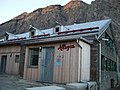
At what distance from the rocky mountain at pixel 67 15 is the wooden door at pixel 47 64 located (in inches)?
1308

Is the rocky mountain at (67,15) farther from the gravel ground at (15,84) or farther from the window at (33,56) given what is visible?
the gravel ground at (15,84)

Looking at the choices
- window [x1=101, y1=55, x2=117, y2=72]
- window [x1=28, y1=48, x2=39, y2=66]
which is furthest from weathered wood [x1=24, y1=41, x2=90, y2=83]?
window [x1=101, y1=55, x2=117, y2=72]

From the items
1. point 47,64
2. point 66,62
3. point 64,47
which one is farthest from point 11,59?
point 66,62

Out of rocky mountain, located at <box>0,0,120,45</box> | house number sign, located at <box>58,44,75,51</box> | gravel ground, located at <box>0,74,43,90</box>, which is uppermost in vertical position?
rocky mountain, located at <box>0,0,120,45</box>

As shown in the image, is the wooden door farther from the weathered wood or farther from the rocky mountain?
the rocky mountain

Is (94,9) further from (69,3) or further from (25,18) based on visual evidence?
(25,18)

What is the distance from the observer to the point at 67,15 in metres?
50.9

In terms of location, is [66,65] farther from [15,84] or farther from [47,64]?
[15,84]

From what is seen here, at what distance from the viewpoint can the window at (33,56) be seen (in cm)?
1398

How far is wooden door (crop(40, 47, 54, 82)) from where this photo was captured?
41.5 ft

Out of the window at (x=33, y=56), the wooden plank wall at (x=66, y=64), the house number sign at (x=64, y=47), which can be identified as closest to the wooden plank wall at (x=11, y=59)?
the window at (x=33, y=56)

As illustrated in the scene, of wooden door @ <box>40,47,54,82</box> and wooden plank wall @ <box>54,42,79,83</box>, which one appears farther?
wooden door @ <box>40,47,54,82</box>

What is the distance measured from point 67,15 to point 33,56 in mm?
38145

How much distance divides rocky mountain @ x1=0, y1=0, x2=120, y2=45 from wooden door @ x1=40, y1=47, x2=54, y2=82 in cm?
3322
